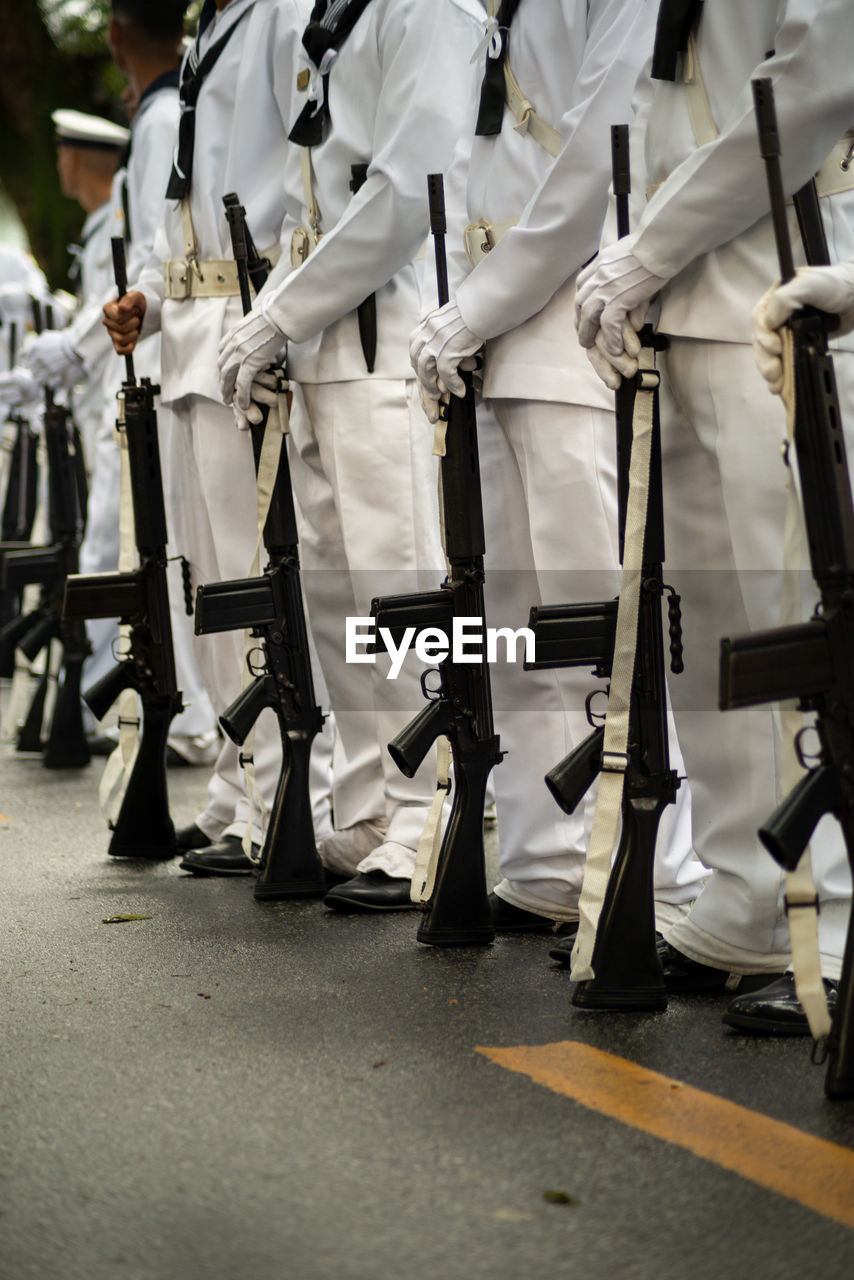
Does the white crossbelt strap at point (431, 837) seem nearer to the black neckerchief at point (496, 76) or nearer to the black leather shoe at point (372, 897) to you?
the black leather shoe at point (372, 897)

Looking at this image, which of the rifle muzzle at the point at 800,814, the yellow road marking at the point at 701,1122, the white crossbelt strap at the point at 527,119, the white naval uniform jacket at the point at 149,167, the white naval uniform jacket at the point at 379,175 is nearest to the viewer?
the yellow road marking at the point at 701,1122

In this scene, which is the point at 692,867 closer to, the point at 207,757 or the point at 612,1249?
the point at 612,1249

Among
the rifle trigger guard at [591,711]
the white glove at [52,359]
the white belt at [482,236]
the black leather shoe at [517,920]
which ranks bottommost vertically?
the black leather shoe at [517,920]

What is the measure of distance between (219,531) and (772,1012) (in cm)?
193

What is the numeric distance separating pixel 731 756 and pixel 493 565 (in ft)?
2.42

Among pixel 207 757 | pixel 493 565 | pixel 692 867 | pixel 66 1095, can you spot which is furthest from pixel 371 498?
pixel 207 757

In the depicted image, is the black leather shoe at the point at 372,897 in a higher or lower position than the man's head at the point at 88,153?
lower

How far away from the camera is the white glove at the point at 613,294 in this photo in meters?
2.22

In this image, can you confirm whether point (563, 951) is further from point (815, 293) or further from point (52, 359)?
point (52, 359)

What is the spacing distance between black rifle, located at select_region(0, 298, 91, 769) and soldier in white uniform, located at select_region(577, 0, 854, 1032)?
10.4ft

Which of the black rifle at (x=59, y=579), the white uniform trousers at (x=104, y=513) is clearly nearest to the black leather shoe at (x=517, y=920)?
the black rifle at (x=59, y=579)

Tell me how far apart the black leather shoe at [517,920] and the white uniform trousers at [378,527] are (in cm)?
28

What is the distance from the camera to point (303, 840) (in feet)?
10.6

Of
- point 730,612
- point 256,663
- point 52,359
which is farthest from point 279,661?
point 52,359
